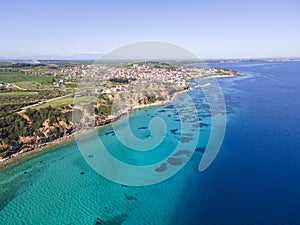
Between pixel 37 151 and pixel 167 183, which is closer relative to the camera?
pixel 167 183

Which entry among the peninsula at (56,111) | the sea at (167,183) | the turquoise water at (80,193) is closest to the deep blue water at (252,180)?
the sea at (167,183)

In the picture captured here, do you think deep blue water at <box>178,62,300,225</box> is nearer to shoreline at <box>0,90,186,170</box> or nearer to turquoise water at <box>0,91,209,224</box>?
turquoise water at <box>0,91,209,224</box>

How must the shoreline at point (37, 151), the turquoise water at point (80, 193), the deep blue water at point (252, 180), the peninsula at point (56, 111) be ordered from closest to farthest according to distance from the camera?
the deep blue water at point (252, 180), the turquoise water at point (80, 193), the shoreline at point (37, 151), the peninsula at point (56, 111)

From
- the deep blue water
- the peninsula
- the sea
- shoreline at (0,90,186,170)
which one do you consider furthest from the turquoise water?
the peninsula

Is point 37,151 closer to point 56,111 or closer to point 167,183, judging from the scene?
point 56,111

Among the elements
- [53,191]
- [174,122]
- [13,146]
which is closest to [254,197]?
[53,191]

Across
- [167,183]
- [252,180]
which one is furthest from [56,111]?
[252,180]

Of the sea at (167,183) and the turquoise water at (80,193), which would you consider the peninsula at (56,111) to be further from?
the turquoise water at (80,193)

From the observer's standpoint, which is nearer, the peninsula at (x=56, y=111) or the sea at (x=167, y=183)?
→ the sea at (x=167, y=183)

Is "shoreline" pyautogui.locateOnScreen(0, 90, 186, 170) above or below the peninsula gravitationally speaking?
below
